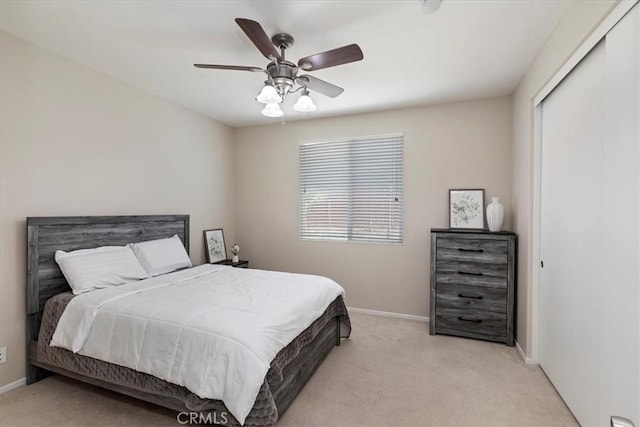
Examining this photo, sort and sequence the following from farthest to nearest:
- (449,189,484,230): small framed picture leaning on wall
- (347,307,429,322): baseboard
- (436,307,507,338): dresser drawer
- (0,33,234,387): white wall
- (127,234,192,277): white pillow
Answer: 1. (347,307,429,322): baseboard
2. (449,189,484,230): small framed picture leaning on wall
3. (436,307,507,338): dresser drawer
4. (127,234,192,277): white pillow
5. (0,33,234,387): white wall

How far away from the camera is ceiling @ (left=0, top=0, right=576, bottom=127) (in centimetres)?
187

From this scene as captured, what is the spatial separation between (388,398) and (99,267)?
249 cm

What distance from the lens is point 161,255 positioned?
3031 mm

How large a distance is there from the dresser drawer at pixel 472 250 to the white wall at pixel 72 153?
308 centimetres

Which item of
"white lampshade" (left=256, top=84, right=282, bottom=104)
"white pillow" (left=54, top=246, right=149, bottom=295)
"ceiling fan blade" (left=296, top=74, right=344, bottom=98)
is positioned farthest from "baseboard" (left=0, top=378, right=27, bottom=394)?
"ceiling fan blade" (left=296, top=74, right=344, bottom=98)

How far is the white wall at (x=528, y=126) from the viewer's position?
1.75 meters

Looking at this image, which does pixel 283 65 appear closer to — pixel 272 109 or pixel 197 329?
pixel 272 109

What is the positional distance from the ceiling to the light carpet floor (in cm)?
260

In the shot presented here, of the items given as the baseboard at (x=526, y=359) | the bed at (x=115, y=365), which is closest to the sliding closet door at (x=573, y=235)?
the baseboard at (x=526, y=359)

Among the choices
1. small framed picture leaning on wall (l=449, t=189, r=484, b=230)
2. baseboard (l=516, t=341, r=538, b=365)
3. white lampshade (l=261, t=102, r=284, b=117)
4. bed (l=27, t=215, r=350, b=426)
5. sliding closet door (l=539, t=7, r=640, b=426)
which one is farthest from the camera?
small framed picture leaning on wall (l=449, t=189, r=484, b=230)

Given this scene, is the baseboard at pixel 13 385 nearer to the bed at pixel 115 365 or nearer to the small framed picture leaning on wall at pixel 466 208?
the bed at pixel 115 365

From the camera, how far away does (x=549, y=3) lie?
71.2 inches

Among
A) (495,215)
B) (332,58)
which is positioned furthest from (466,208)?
(332,58)

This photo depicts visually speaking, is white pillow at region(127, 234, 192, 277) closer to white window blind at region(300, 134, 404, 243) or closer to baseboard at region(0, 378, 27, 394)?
baseboard at region(0, 378, 27, 394)
